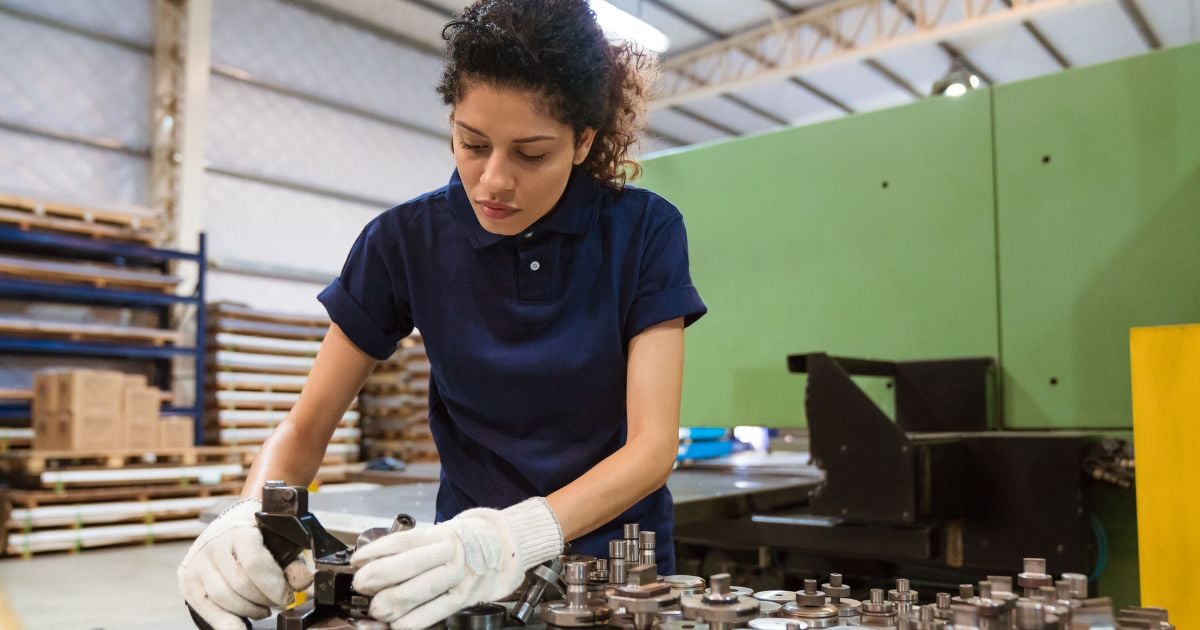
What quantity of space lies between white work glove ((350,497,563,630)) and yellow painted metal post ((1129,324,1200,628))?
102 centimetres

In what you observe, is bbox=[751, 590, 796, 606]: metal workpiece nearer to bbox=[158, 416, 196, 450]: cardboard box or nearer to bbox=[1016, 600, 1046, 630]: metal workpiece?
bbox=[1016, 600, 1046, 630]: metal workpiece

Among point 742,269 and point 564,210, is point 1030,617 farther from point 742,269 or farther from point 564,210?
point 742,269

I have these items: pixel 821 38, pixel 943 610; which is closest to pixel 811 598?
pixel 943 610

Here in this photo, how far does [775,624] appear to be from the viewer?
0.84m

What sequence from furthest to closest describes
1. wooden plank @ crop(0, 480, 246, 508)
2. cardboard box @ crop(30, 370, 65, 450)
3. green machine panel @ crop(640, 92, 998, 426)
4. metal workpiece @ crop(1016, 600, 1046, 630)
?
cardboard box @ crop(30, 370, 65, 450) < wooden plank @ crop(0, 480, 246, 508) < green machine panel @ crop(640, 92, 998, 426) < metal workpiece @ crop(1016, 600, 1046, 630)

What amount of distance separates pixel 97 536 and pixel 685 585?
5718 millimetres

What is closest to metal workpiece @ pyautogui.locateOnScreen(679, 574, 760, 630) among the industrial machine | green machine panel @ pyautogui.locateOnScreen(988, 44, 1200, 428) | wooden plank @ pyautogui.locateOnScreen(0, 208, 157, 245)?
the industrial machine

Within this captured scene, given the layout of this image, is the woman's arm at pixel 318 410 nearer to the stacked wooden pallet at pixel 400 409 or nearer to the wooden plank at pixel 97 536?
the wooden plank at pixel 97 536

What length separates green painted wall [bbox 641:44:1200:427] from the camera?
2.06 metres

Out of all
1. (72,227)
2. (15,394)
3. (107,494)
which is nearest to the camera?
(107,494)

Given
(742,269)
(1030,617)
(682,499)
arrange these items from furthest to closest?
(742,269)
(682,499)
(1030,617)

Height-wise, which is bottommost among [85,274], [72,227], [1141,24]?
[85,274]

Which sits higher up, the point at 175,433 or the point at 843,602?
the point at 843,602

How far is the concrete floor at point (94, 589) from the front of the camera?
3.86m
